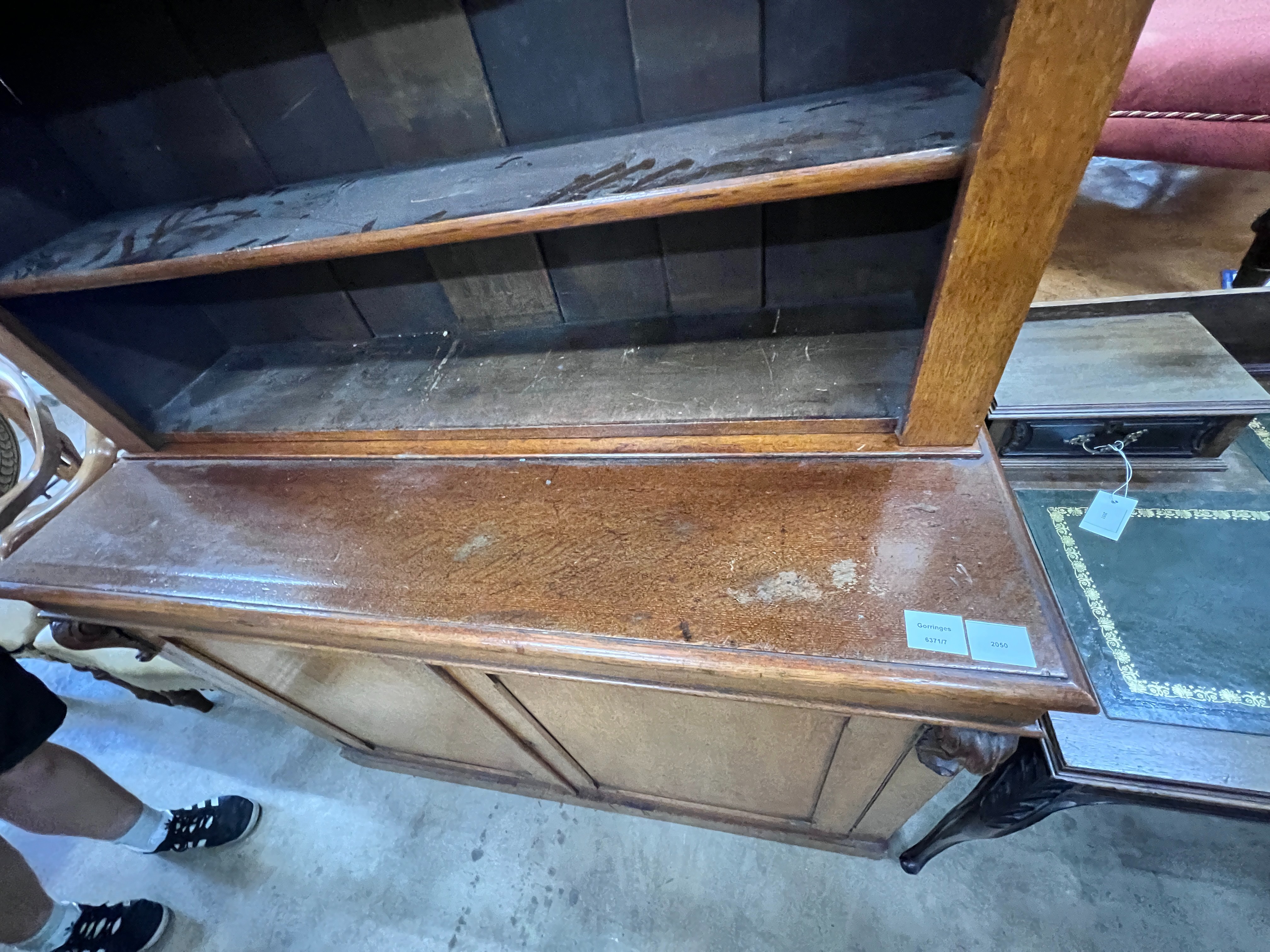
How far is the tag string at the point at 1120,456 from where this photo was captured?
3.22 feet

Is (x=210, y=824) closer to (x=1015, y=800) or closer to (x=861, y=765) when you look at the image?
(x=861, y=765)

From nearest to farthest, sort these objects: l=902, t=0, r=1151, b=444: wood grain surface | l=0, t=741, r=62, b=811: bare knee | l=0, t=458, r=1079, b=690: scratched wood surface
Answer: l=902, t=0, r=1151, b=444: wood grain surface, l=0, t=458, r=1079, b=690: scratched wood surface, l=0, t=741, r=62, b=811: bare knee

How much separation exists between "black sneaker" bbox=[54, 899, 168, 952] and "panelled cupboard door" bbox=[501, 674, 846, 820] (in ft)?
3.64

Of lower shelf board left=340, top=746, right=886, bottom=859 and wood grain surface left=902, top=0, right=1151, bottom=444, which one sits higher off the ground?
wood grain surface left=902, top=0, right=1151, bottom=444

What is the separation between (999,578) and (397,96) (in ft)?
2.95

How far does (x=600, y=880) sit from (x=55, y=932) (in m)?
1.20

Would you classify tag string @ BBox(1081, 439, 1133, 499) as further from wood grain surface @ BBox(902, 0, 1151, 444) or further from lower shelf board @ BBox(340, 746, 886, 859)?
lower shelf board @ BBox(340, 746, 886, 859)

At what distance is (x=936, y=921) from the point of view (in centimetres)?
116

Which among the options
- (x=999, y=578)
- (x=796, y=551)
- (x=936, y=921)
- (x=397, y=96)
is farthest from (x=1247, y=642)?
(x=397, y=96)

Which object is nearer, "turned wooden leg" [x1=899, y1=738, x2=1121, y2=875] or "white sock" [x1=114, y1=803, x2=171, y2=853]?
"turned wooden leg" [x1=899, y1=738, x2=1121, y2=875]

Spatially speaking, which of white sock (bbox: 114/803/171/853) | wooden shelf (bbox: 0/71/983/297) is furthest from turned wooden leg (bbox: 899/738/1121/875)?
white sock (bbox: 114/803/171/853)

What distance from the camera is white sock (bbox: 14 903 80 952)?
120 centimetres

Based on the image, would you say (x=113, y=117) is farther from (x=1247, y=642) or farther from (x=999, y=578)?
(x=1247, y=642)

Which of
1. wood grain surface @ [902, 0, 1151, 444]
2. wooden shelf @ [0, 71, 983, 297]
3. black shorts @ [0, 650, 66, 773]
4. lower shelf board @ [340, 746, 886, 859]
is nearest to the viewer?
wood grain surface @ [902, 0, 1151, 444]
